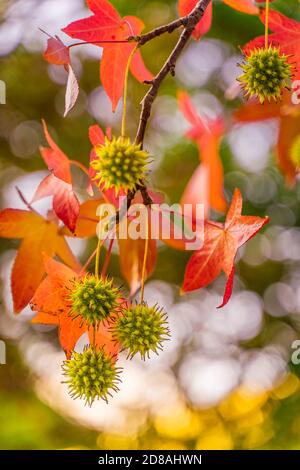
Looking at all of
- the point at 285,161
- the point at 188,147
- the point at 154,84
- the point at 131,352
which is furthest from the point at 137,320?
the point at 188,147

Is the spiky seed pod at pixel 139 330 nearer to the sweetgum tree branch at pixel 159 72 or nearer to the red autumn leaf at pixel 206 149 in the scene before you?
the sweetgum tree branch at pixel 159 72

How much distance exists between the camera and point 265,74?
689mm

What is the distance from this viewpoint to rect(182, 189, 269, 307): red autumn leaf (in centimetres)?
72

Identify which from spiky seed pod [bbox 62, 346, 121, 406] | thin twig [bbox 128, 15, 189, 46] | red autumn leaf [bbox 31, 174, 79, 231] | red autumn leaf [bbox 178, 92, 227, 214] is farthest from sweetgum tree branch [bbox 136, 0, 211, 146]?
red autumn leaf [bbox 178, 92, 227, 214]

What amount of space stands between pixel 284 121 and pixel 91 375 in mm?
533

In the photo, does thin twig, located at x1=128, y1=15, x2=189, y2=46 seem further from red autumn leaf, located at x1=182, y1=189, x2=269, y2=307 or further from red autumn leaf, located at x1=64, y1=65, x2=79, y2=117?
red autumn leaf, located at x1=182, y1=189, x2=269, y2=307

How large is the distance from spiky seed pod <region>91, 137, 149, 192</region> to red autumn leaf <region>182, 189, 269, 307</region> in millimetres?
137

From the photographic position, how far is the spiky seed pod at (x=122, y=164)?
0.62m

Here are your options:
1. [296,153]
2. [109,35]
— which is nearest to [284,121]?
[296,153]

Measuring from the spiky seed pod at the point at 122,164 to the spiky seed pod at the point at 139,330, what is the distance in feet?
0.49

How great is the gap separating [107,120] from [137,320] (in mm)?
1763

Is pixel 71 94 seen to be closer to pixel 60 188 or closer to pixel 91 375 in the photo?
pixel 60 188

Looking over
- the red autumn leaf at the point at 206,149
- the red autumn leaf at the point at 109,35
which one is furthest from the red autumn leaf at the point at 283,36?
the red autumn leaf at the point at 206,149

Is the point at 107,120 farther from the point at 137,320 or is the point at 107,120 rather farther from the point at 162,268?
the point at 137,320
